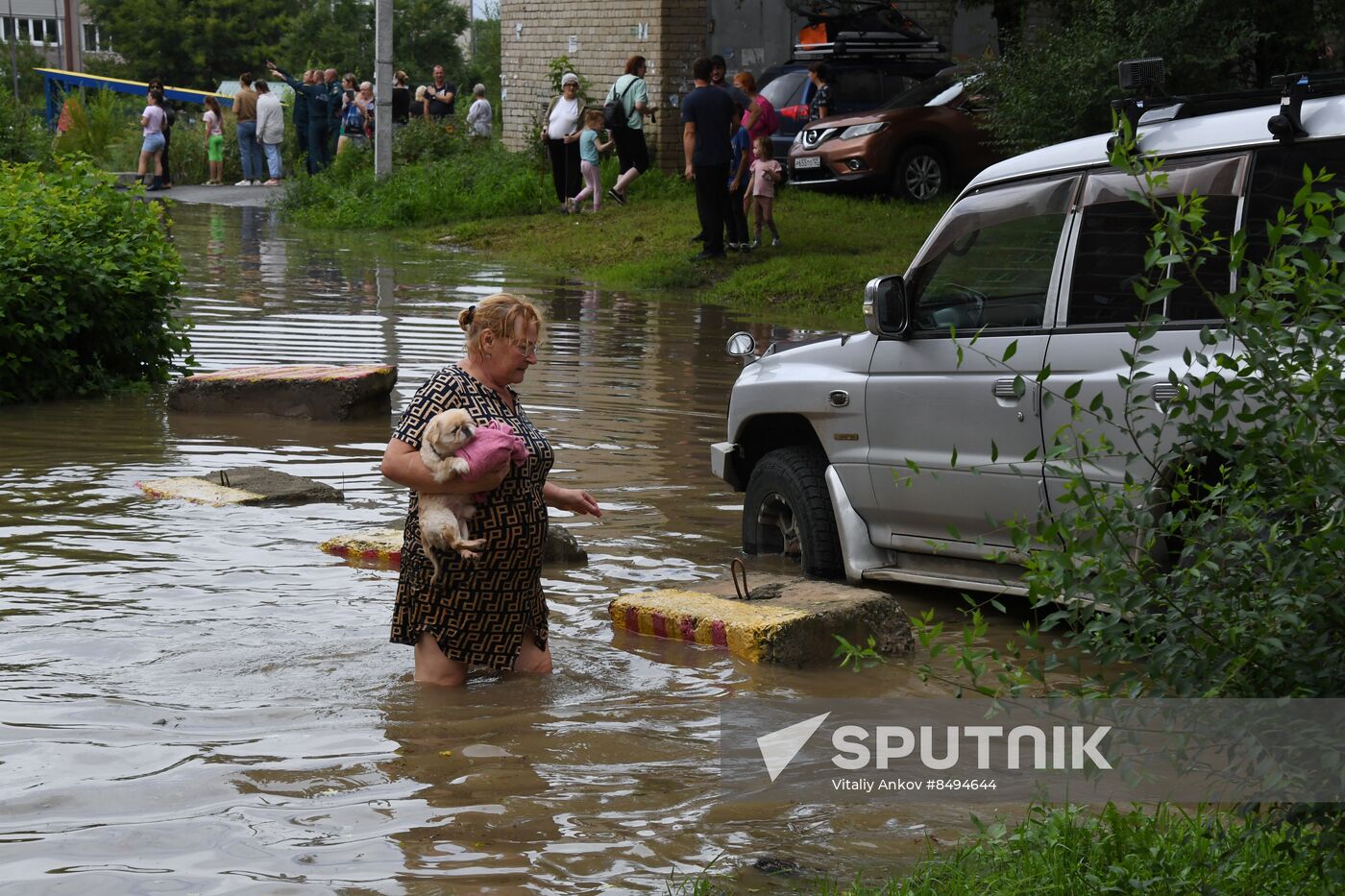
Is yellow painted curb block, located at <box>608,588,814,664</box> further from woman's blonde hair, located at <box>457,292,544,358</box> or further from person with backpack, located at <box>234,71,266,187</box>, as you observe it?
person with backpack, located at <box>234,71,266,187</box>

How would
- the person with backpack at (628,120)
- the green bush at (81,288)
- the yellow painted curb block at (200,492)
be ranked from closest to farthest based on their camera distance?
1. the yellow painted curb block at (200,492)
2. the green bush at (81,288)
3. the person with backpack at (628,120)

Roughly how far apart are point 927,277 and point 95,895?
4.27 meters

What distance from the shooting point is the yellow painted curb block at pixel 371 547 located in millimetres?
7934

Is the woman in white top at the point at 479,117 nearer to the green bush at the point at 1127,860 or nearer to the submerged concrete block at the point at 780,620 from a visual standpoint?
the submerged concrete block at the point at 780,620

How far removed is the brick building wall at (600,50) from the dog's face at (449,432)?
22032 millimetres

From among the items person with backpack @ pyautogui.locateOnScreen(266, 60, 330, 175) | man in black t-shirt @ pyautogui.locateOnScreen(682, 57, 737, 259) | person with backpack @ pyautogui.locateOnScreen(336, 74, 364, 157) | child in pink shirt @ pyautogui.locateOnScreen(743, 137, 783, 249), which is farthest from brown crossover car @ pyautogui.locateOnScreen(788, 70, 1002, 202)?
person with backpack @ pyautogui.locateOnScreen(336, 74, 364, 157)

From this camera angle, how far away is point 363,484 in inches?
390

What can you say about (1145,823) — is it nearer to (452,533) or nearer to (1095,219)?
(452,533)

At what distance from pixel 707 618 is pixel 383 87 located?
889 inches

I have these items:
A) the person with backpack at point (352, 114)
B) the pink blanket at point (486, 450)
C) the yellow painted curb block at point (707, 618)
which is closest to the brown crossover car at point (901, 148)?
the person with backpack at point (352, 114)

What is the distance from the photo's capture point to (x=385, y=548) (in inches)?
314

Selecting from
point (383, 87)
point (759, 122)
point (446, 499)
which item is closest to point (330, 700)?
point (446, 499)

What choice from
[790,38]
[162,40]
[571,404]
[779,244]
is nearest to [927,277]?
[571,404]

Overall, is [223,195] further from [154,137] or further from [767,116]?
[767,116]
